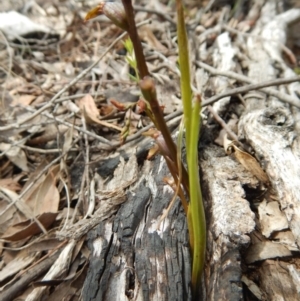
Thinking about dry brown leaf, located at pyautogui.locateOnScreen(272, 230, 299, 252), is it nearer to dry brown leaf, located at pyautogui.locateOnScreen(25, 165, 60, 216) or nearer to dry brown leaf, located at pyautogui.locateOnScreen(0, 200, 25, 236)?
dry brown leaf, located at pyautogui.locateOnScreen(25, 165, 60, 216)

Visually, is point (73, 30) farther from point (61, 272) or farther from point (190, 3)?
point (61, 272)

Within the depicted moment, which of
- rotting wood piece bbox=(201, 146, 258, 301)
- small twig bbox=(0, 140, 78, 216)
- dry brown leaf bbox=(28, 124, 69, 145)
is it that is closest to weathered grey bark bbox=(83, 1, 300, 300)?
rotting wood piece bbox=(201, 146, 258, 301)

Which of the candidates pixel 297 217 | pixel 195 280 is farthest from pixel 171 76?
pixel 195 280

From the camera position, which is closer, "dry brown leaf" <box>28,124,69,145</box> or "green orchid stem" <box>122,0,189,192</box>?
"green orchid stem" <box>122,0,189,192</box>

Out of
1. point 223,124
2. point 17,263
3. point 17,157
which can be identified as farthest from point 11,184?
point 223,124

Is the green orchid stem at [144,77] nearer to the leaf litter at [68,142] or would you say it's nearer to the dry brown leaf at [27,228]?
the leaf litter at [68,142]
